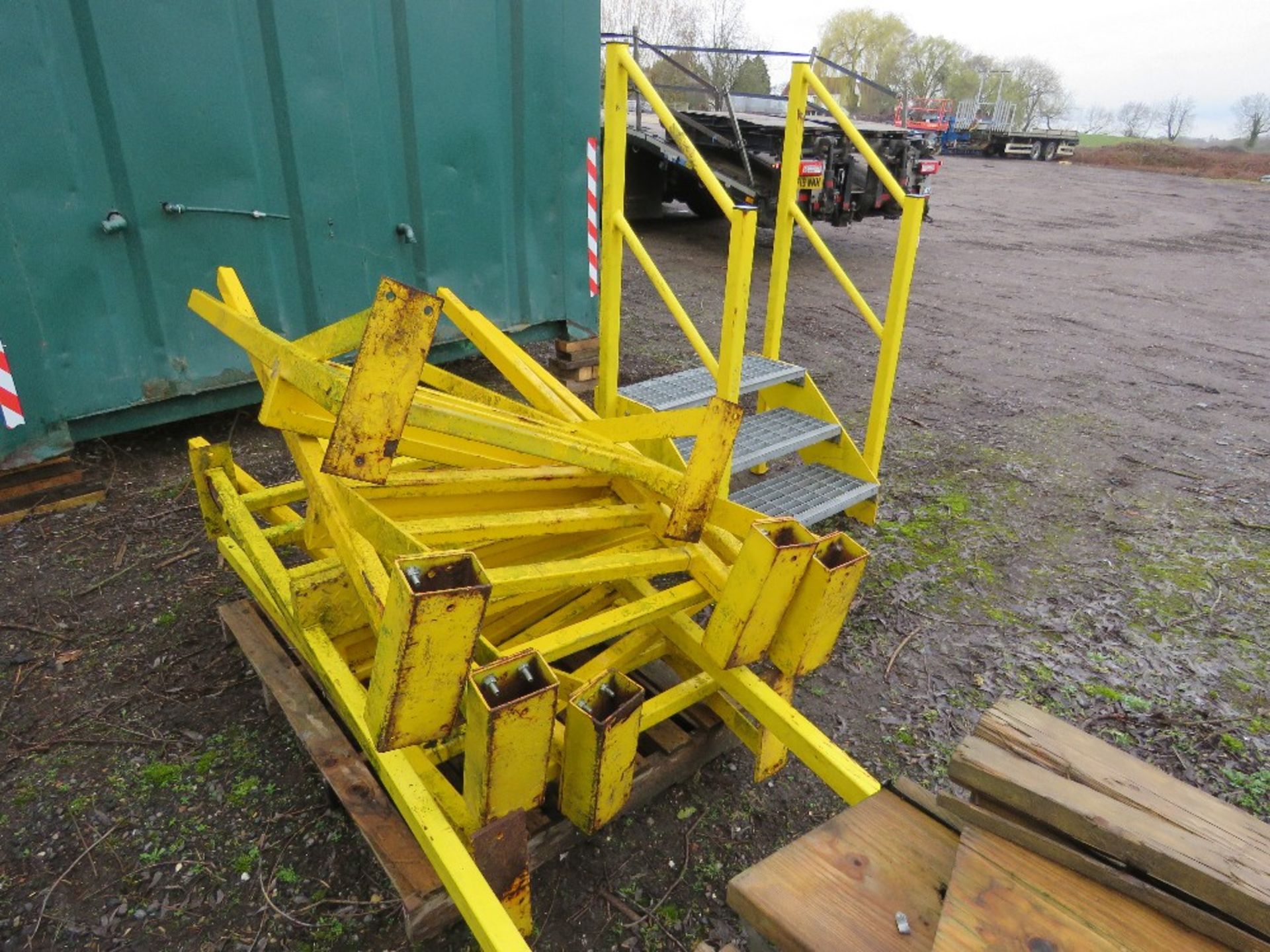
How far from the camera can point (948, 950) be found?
114cm

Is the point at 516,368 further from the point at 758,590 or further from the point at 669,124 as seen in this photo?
the point at 758,590

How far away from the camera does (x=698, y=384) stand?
384cm

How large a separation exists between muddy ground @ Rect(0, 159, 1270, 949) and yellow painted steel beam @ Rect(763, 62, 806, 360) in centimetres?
121

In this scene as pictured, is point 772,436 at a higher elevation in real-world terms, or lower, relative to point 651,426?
lower

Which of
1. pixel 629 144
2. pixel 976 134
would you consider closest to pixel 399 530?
pixel 629 144

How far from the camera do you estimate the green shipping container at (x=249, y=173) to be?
3.41 meters

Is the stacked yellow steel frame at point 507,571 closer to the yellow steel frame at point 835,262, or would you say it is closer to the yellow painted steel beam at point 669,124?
the yellow painted steel beam at point 669,124

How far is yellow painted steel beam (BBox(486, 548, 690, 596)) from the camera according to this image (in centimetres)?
201

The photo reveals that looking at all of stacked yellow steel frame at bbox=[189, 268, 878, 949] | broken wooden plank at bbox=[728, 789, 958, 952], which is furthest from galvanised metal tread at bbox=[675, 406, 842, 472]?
broken wooden plank at bbox=[728, 789, 958, 952]

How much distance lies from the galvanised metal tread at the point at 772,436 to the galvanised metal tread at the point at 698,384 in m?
0.16

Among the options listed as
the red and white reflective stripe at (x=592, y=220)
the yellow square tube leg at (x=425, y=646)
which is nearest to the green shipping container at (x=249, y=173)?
the red and white reflective stripe at (x=592, y=220)

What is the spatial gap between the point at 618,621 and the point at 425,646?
30.9 inches

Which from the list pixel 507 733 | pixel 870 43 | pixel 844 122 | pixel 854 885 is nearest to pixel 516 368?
pixel 507 733

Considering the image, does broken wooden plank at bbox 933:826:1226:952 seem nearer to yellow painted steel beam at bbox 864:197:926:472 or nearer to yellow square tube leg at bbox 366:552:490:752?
yellow square tube leg at bbox 366:552:490:752
